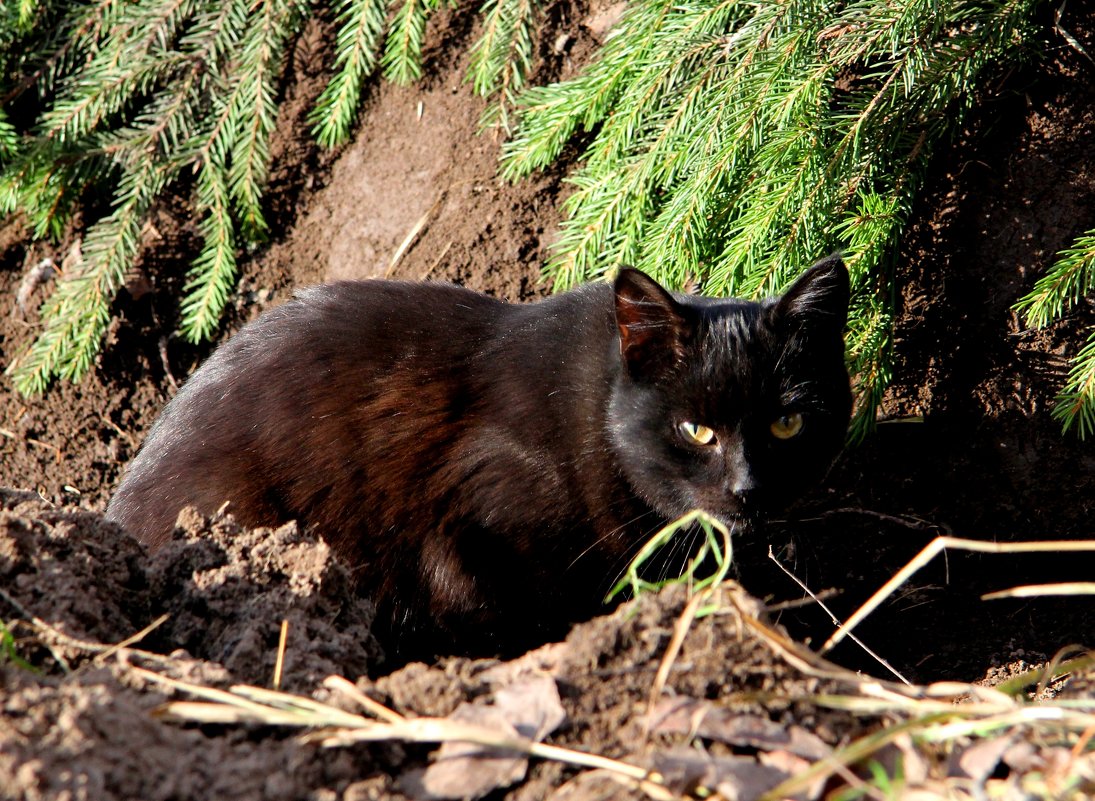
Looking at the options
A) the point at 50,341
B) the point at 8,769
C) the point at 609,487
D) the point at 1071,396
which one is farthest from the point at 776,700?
the point at 50,341

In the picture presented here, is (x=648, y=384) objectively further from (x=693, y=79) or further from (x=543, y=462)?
(x=693, y=79)

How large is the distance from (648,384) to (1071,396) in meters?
1.13

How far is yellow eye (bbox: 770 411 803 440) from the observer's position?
2529mm

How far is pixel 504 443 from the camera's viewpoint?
2.62m

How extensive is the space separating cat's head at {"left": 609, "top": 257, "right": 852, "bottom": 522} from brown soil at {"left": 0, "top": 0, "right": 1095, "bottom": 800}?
674 mm

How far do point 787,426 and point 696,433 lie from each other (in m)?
0.24

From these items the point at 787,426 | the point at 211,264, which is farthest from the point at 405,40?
Result: the point at 787,426

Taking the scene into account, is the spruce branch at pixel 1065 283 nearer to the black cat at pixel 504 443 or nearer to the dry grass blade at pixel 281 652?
the black cat at pixel 504 443

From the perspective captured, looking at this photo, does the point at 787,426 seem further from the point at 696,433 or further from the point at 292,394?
the point at 292,394

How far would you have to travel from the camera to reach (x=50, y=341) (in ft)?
11.8

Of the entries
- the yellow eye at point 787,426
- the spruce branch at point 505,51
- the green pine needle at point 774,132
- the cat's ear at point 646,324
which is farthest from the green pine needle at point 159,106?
the yellow eye at point 787,426

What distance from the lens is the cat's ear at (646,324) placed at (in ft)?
7.81

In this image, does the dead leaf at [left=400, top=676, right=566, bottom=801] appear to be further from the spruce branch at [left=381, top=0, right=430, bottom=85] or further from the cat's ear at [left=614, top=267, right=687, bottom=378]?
the spruce branch at [left=381, top=0, right=430, bottom=85]

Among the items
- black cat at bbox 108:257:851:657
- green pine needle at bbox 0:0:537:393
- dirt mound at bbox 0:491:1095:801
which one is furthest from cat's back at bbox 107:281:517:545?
green pine needle at bbox 0:0:537:393
